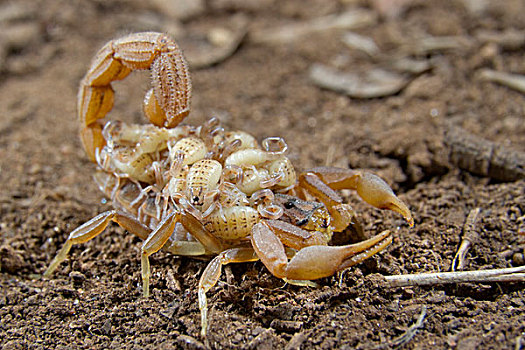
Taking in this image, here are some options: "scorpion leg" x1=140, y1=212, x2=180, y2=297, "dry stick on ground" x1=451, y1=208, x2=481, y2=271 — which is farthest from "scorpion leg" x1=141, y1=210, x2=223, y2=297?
Result: "dry stick on ground" x1=451, y1=208, x2=481, y2=271

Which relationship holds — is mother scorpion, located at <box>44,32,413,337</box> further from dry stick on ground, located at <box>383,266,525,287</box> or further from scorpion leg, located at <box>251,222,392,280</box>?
dry stick on ground, located at <box>383,266,525,287</box>

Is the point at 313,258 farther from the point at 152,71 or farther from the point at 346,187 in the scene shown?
the point at 152,71

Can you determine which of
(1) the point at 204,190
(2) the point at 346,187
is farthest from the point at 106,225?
(2) the point at 346,187

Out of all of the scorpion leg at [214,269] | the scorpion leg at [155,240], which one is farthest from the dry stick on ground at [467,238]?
the scorpion leg at [155,240]

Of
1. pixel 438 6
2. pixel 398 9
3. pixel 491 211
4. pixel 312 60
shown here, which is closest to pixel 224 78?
pixel 312 60

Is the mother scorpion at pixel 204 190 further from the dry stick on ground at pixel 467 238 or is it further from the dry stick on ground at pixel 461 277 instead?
the dry stick on ground at pixel 467 238

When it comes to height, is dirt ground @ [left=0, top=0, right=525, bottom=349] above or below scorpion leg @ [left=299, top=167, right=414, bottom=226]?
below
